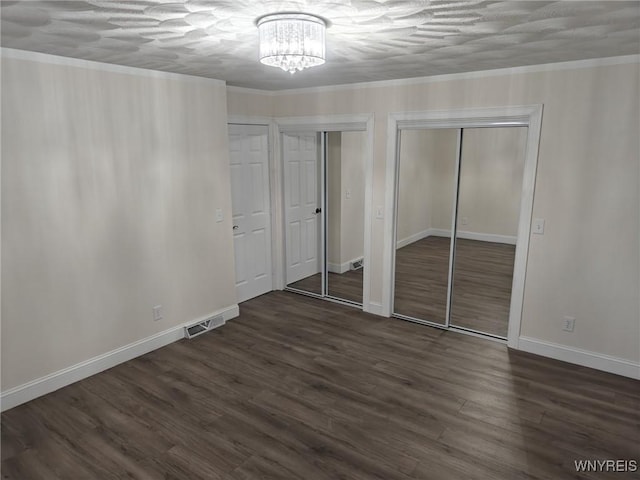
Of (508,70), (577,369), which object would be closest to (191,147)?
(508,70)

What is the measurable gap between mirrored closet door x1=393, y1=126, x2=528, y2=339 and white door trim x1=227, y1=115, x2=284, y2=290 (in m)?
1.54

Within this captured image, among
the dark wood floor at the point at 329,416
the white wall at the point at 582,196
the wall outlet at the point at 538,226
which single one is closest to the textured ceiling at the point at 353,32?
the white wall at the point at 582,196

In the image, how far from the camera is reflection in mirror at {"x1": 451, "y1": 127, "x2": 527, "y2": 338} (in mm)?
3945

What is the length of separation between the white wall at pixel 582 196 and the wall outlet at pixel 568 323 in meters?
0.04

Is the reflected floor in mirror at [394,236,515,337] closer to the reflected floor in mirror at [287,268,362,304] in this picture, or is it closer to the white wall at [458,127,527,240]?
the white wall at [458,127,527,240]

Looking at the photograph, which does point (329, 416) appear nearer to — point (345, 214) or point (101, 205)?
point (101, 205)

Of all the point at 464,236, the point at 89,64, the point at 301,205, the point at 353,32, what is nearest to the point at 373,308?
the point at 464,236

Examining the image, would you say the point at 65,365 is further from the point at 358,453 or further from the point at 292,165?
the point at 292,165

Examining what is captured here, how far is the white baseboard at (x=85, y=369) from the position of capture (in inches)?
123

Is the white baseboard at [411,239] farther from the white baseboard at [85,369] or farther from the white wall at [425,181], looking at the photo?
the white baseboard at [85,369]

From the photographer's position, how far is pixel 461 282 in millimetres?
4617

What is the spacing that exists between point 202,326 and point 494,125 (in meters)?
3.38

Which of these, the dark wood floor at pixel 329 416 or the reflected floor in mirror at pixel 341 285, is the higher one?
the reflected floor in mirror at pixel 341 285

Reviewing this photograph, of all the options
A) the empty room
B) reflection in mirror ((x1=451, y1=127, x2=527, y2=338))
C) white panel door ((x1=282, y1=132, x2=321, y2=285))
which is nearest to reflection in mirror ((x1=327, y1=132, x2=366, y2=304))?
the empty room
